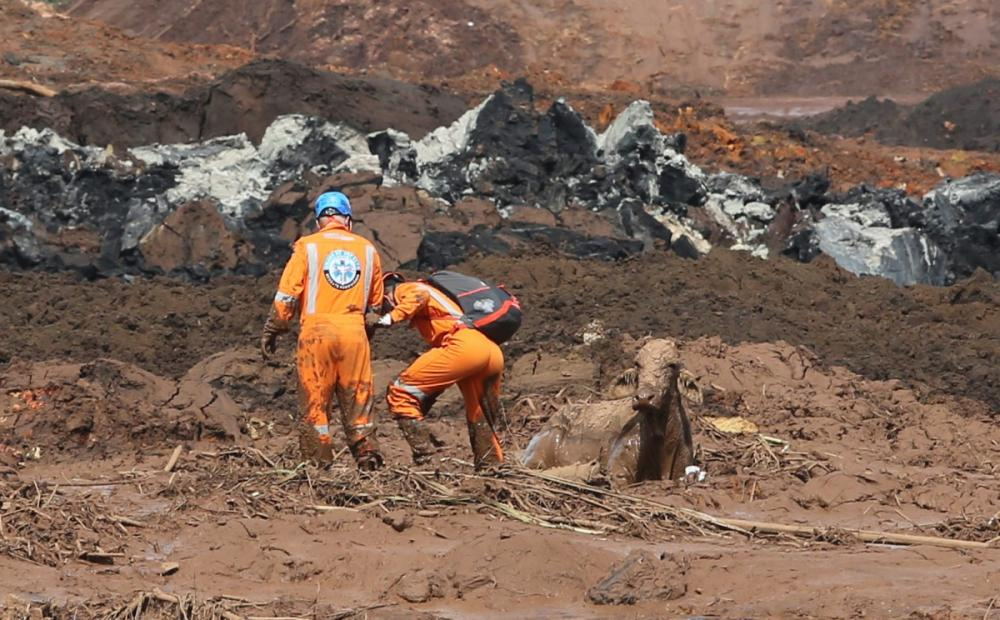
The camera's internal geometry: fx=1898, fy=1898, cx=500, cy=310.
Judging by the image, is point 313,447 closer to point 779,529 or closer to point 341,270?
point 341,270

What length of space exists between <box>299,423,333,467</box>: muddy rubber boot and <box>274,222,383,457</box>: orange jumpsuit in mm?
24

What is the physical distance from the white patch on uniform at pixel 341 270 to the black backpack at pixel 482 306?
1.64 ft

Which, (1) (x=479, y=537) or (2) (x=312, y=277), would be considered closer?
(1) (x=479, y=537)

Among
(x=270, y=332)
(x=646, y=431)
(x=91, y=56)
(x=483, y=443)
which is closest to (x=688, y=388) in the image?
(x=646, y=431)

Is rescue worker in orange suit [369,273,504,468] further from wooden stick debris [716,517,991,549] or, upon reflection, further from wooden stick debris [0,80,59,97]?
wooden stick debris [0,80,59,97]

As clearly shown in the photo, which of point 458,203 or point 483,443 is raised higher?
point 483,443

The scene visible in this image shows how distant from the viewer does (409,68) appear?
1741 inches

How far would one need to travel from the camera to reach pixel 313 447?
417 inches

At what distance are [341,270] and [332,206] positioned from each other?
0.49 metres

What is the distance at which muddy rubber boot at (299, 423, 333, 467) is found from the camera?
1059 centimetres

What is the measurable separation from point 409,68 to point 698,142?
16439mm

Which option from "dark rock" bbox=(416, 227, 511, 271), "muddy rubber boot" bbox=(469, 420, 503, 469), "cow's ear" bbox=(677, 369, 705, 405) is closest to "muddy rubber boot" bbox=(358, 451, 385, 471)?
"muddy rubber boot" bbox=(469, 420, 503, 469)

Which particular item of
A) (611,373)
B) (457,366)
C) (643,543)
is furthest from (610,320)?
(643,543)

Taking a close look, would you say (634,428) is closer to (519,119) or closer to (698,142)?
(519,119)
